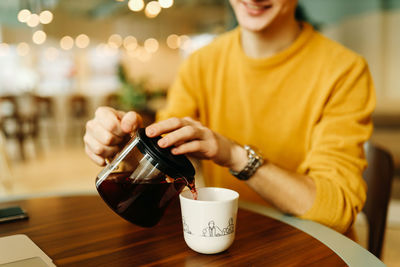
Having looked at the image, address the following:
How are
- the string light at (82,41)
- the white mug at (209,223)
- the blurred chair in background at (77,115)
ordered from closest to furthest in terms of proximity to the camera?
the white mug at (209,223) → the blurred chair in background at (77,115) → the string light at (82,41)

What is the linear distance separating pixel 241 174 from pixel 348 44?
468 cm

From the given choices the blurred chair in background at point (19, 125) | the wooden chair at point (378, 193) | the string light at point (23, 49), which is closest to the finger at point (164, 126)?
the wooden chair at point (378, 193)

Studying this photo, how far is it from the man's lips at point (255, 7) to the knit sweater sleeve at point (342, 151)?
0.30m

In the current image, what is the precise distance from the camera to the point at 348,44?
196 inches

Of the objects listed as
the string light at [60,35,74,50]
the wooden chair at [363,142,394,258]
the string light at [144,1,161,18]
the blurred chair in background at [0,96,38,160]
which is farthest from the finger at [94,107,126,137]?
the string light at [60,35,74,50]

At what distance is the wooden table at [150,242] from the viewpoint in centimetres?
62

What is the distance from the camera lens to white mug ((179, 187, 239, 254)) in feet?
2.01

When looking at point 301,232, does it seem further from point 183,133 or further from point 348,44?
point 348,44

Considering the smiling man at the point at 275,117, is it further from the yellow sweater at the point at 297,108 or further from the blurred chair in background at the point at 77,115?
the blurred chair in background at the point at 77,115

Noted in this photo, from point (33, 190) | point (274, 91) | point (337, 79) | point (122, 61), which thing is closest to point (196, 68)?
point (274, 91)

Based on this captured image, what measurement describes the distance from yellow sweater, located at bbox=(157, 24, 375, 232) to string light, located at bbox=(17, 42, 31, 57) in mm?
8948

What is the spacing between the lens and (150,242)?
0.70m

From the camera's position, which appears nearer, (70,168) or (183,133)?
(183,133)

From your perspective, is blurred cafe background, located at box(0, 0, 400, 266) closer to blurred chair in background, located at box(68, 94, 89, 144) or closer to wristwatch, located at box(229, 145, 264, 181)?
blurred chair in background, located at box(68, 94, 89, 144)
